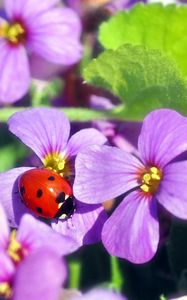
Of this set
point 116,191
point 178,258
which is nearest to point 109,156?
point 116,191

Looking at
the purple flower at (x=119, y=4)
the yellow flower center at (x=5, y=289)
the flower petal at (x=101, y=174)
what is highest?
the purple flower at (x=119, y=4)

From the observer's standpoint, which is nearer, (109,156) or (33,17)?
(109,156)

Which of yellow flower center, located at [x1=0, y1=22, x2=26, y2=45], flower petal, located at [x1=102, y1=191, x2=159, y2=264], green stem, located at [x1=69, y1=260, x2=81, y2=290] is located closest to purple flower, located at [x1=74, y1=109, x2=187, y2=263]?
flower petal, located at [x1=102, y1=191, x2=159, y2=264]

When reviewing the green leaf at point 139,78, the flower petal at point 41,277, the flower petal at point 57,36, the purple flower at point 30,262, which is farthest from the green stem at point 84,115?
the flower petal at point 41,277

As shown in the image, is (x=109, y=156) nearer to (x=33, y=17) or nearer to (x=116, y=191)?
(x=116, y=191)

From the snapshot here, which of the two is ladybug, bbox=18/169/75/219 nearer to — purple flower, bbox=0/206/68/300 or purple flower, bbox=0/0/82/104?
purple flower, bbox=0/206/68/300

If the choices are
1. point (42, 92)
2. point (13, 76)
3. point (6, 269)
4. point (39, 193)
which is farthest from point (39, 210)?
point (42, 92)

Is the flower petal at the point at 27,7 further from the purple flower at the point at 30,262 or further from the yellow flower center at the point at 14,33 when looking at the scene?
the purple flower at the point at 30,262

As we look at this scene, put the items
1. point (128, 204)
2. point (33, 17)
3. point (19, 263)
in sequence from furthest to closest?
point (33, 17) < point (128, 204) < point (19, 263)
